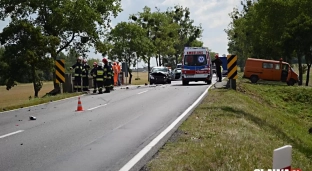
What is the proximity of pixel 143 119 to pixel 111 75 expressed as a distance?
49.4 feet

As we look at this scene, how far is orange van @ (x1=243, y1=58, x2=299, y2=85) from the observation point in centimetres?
4531

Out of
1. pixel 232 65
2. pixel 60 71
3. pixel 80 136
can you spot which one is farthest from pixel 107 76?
pixel 80 136

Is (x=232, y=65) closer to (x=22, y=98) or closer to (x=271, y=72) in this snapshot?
(x=271, y=72)

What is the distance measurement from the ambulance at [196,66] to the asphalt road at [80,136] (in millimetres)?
18096

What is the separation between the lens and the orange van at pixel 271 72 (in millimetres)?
45312

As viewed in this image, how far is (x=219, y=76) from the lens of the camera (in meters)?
34.3

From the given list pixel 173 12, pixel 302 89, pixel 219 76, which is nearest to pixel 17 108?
pixel 219 76

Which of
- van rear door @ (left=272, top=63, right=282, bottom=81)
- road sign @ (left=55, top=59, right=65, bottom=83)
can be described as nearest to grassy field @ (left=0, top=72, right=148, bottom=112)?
road sign @ (left=55, top=59, right=65, bottom=83)

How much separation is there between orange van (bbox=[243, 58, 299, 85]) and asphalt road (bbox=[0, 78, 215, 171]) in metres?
28.1

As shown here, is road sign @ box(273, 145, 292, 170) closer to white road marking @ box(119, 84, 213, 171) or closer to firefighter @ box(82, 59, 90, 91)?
white road marking @ box(119, 84, 213, 171)

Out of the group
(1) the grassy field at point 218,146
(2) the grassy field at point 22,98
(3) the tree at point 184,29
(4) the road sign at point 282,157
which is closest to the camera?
(4) the road sign at point 282,157

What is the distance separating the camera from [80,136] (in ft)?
38.2

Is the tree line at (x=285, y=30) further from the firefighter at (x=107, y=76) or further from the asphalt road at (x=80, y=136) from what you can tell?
the asphalt road at (x=80, y=136)

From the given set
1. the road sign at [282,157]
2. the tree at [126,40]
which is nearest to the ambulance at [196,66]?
the tree at [126,40]
